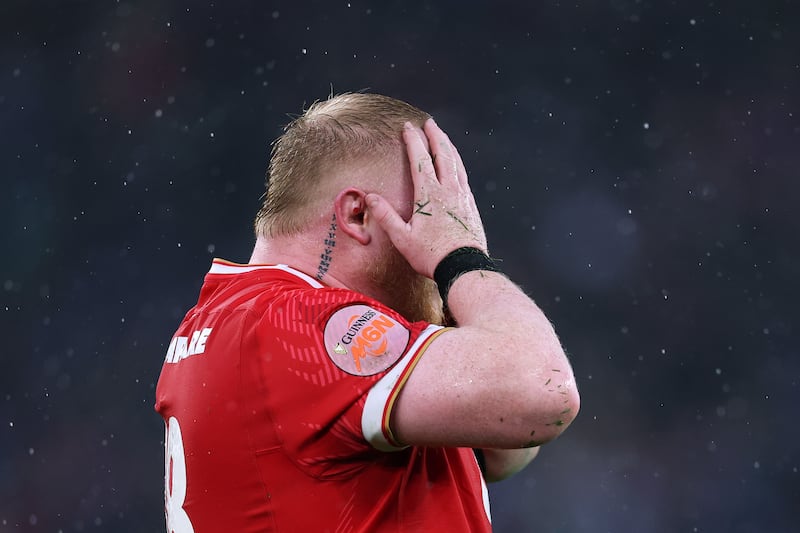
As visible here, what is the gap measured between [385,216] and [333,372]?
1.63ft

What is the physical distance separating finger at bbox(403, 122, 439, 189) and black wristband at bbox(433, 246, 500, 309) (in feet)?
0.73

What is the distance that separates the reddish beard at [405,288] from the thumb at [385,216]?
0.30 ft

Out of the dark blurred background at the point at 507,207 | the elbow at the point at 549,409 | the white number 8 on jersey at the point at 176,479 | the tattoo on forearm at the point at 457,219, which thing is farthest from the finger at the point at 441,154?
the dark blurred background at the point at 507,207

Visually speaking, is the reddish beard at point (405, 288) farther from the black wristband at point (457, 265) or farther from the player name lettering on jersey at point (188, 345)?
the player name lettering on jersey at point (188, 345)

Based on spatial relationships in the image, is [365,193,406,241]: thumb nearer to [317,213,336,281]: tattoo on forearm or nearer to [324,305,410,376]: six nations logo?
[317,213,336,281]: tattoo on forearm

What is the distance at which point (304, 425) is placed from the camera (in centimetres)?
177

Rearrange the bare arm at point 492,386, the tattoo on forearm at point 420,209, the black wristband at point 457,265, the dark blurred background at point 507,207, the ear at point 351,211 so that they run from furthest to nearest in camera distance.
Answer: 1. the dark blurred background at point 507,207
2. the ear at point 351,211
3. the tattoo on forearm at point 420,209
4. the black wristband at point 457,265
5. the bare arm at point 492,386

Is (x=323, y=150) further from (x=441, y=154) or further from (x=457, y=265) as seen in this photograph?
(x=457, y=265)

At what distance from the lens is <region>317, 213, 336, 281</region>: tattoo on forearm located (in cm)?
219

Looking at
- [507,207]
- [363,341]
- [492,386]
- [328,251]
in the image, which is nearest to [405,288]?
[328,251]

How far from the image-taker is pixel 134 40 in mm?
6930

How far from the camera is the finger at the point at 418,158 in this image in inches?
83.4

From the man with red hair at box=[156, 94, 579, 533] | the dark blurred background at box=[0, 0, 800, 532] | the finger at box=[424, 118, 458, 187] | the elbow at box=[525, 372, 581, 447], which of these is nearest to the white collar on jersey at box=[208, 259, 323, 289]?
the man with red hair at box=[156, 94, 579, 533]

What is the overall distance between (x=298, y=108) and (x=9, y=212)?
2.37 m
